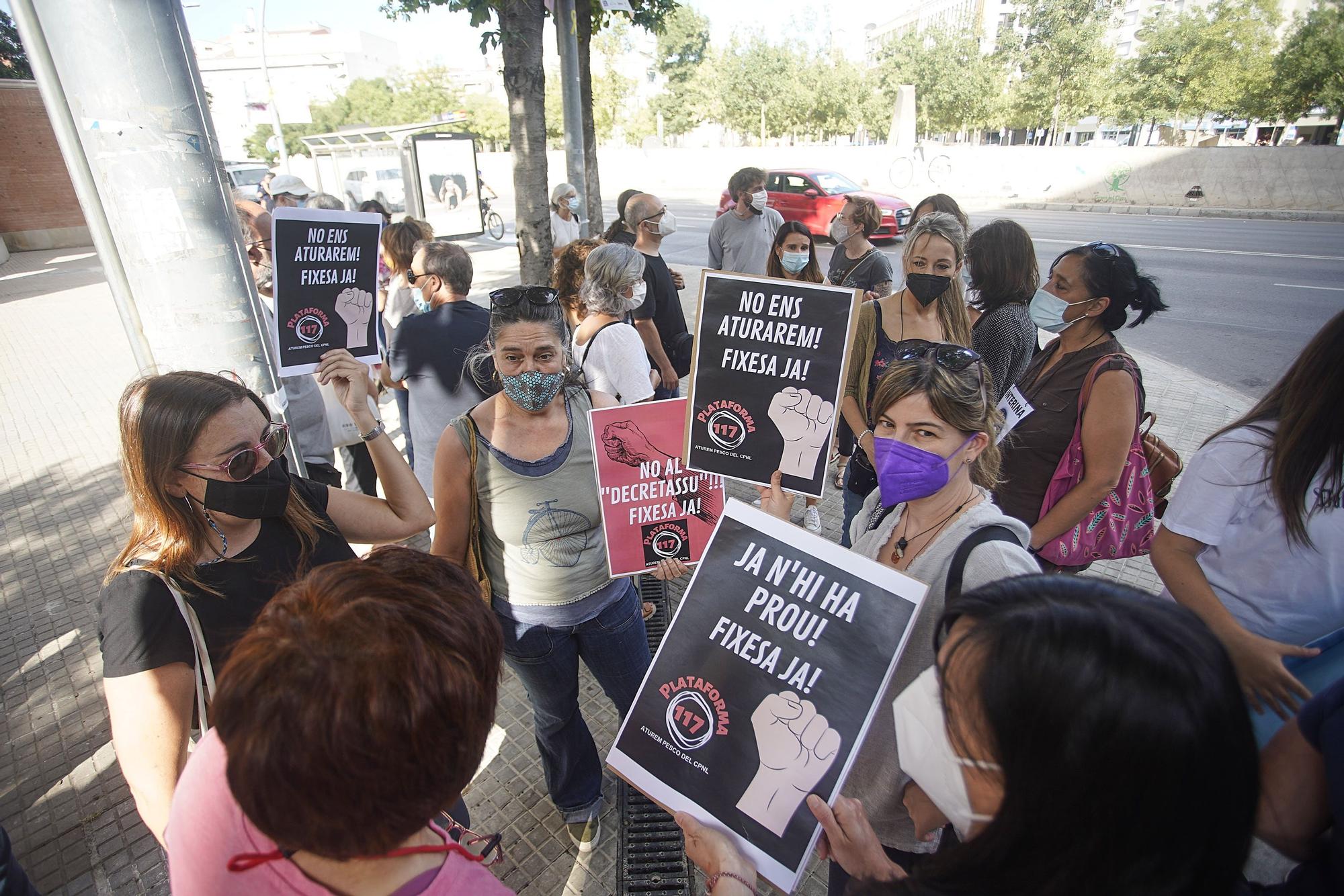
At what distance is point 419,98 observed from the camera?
49750 mm

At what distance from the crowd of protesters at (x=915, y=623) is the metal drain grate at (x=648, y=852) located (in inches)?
5.7

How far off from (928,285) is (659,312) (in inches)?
83.3

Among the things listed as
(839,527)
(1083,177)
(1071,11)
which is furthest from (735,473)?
(1071,11)

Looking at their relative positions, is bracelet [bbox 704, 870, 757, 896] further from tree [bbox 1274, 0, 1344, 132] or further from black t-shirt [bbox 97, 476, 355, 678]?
tree [bbox 1274, 0, 1344, 132]

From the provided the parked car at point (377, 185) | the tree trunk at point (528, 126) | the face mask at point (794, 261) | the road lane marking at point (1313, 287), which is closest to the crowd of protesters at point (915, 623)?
the face mask at point (794, 261)

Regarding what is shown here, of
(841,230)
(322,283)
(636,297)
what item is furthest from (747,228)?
(322,283)

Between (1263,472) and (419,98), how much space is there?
192ft

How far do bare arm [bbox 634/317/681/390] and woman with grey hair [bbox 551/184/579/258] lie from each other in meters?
3.70

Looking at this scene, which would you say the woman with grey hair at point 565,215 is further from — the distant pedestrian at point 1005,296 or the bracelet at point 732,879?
the bracelet at point 732,879

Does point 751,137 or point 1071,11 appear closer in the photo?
point 1071,11

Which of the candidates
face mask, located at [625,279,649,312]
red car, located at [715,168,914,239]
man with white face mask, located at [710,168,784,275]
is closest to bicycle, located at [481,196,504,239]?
red car, located at [715,168,914,239]

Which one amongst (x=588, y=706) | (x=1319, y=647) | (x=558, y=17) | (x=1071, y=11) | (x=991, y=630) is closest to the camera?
(x=991, y=630)

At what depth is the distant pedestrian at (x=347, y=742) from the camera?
928 mm

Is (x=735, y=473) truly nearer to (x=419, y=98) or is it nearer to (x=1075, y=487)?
(x=1075, y=487)
